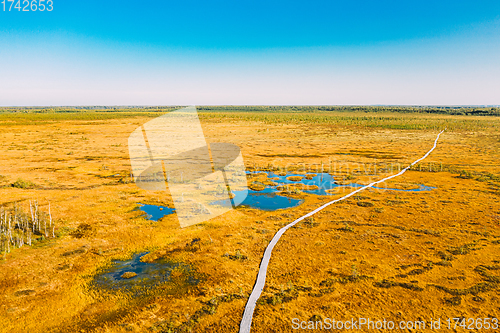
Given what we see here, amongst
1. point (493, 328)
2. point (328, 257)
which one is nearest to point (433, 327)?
point (493, 328)

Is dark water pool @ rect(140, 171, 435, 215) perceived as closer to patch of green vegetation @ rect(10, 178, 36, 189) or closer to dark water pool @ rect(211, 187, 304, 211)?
dark water pool @ rect(211, 187, 304, 211)

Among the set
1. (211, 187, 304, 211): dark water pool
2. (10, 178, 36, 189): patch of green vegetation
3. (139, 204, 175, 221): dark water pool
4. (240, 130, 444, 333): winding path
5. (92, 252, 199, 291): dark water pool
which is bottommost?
(92, 252, 199, 291): dark water pool

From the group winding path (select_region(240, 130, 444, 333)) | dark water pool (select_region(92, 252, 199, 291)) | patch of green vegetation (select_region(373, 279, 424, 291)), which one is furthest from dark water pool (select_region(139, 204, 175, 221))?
patch of green vegetation (select_region(373, 279, 424, 291))

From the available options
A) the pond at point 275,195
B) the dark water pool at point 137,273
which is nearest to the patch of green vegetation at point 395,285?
the dark water pool at point 137,273

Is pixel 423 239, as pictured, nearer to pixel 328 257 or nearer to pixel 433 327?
pixel 328 257

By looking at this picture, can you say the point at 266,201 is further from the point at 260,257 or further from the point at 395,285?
the point at 395,285

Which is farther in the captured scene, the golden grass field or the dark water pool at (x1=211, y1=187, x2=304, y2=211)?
the dark water pool at (x1=211, y1=187, x2=304, y2=211)

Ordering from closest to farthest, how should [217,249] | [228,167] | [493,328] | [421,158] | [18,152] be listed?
[493,328]
[217,249]
[228,167]
[421,158]
[18,152]
